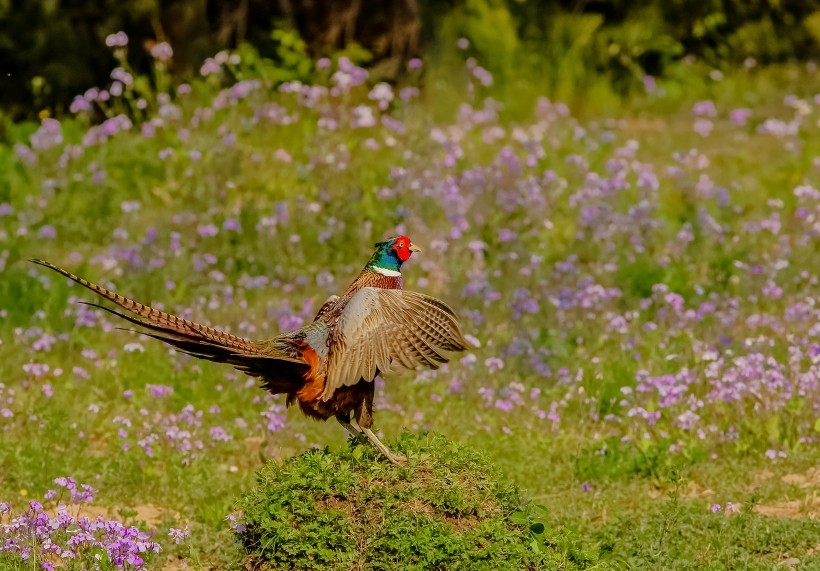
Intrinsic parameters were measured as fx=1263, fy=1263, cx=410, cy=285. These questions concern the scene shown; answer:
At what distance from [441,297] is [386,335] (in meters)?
3.94

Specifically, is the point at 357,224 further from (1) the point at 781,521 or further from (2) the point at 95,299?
(1) the point at 781,521

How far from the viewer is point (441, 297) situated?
9320 mm

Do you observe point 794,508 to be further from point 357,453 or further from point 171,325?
point 171,325

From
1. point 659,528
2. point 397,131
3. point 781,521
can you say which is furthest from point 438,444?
point 397,131

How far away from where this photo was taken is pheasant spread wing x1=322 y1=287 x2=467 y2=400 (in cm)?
532

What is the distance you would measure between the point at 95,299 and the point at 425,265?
2452mm

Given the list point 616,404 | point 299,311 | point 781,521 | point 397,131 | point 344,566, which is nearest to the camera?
point 344,566

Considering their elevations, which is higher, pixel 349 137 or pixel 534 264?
pixel 349 137

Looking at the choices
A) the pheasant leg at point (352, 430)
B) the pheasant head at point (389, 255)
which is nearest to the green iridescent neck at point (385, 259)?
the pheasant head at point (389, 255)

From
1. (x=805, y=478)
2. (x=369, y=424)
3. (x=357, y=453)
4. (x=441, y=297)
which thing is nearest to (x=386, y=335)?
(x=369, y=424)

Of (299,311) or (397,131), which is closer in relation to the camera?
(299,311)

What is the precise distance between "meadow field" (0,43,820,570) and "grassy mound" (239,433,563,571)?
11.5 inches

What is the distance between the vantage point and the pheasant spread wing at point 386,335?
5.32m

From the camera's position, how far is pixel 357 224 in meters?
10.1
